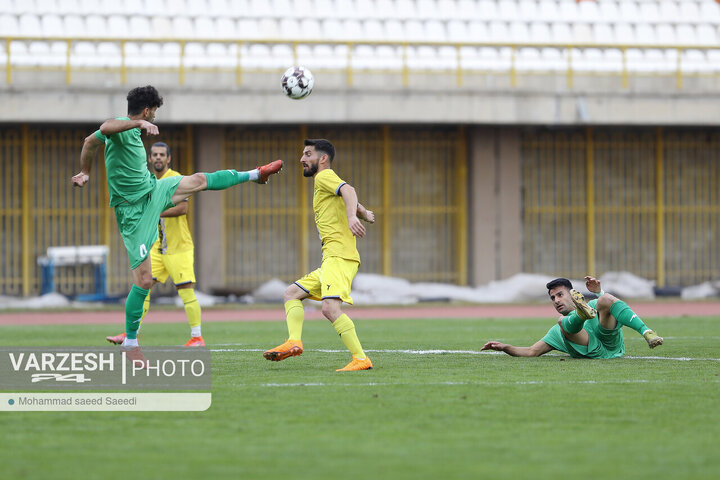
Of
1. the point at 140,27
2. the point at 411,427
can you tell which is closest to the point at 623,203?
the point at 140,27

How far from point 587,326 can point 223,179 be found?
11.3ft

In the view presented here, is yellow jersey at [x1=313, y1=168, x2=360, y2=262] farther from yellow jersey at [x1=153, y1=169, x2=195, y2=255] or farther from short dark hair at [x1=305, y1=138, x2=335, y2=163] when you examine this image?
yellow jersey at [x1=153, y1=169, x2=195, y2=255]

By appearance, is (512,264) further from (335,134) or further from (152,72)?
(152,72)

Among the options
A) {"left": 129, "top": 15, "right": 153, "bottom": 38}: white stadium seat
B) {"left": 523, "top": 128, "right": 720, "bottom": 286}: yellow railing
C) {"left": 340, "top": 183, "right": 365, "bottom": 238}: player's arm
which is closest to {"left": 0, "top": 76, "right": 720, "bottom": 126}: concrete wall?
{"left": 523, "top": 128, "right": 720, "bottom": 286}: yellow railing

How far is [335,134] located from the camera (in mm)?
27000

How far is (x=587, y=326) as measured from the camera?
9789mm

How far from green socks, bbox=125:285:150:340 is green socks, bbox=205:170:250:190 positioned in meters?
1.04

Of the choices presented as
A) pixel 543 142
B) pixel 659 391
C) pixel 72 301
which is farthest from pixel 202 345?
pixel 543 142

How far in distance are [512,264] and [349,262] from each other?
18085 millimetres

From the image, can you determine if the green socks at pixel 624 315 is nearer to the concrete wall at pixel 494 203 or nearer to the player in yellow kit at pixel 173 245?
the player in yellow kit at pixel 173 245

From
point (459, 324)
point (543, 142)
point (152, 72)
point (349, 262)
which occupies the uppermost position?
point (152, 72)

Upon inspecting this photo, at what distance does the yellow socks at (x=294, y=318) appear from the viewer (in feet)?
29.2

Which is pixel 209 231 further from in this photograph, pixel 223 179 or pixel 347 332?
pixel 347 332

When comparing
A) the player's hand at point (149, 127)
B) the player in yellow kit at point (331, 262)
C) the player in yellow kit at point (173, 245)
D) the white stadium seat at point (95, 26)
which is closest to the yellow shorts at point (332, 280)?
the player in yellow kit at point (331, 262)
